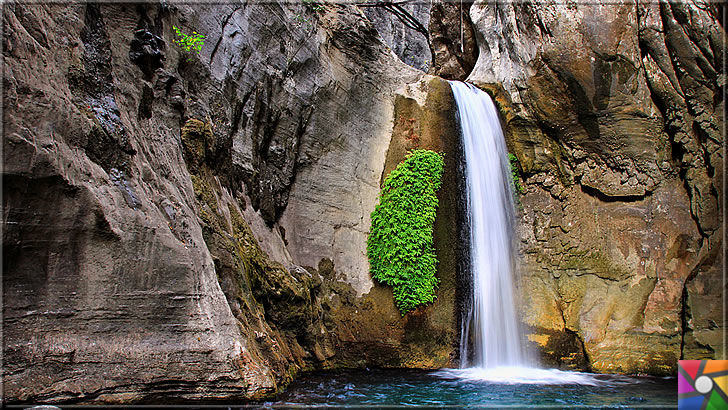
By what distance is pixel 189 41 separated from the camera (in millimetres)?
7703

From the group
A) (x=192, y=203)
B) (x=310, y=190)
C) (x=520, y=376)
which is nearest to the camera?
(x=192, y=203)

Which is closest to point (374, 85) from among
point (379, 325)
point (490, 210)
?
point (490, 210)

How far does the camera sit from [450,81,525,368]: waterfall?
32.0 feet

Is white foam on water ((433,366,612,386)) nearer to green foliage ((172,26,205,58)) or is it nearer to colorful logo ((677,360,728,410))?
colorful logo ((677,360,728,410))

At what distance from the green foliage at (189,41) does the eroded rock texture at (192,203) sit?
0.12 metres

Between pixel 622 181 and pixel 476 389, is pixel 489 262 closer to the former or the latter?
pixel 622 181

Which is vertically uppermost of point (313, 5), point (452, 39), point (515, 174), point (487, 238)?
point (452, 39)

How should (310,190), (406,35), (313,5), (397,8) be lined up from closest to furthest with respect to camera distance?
1. (310,190)
2. (313,5)
3. (397,8)
4. (406,35)

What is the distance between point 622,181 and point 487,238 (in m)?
3.20

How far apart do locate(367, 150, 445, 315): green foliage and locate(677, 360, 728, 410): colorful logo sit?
6.35 m

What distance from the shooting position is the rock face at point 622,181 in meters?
9.48

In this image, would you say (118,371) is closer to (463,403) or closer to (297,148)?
(463,403)

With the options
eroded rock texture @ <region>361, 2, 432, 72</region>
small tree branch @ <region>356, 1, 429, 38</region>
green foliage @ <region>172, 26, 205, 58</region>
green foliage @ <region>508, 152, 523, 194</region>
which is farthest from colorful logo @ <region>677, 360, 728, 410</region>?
eroded rock texture @ <region>361, 2, 432, 72</region>

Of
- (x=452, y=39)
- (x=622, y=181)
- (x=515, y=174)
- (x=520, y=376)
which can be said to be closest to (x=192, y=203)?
(x=520, y=376)
